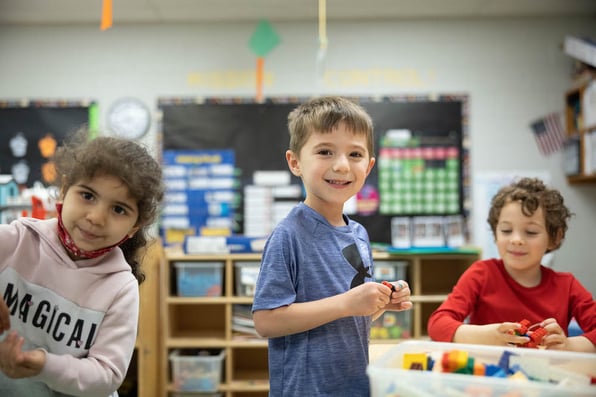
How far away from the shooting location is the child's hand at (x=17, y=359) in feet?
2.58

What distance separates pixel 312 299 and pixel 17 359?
542 mm

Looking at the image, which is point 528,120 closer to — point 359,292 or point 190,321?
point 190,321

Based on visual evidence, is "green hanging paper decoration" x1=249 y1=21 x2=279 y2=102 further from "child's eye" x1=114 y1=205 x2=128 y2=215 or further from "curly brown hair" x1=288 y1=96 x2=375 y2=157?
"child's eye" x1=114 y1=205 x2=128 y2=215

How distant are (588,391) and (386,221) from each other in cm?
289

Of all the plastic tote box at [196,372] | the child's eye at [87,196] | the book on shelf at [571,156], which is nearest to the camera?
the child's eye at [87,196]

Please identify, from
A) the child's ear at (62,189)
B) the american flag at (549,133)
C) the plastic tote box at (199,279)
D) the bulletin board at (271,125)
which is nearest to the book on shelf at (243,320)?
the plastic tote box at (199,279)

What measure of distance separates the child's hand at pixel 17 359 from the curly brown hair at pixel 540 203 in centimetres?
121

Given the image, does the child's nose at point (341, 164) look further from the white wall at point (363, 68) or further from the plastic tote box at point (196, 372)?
the white wall at point (363, 68)

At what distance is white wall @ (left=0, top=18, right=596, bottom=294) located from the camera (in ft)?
12.0

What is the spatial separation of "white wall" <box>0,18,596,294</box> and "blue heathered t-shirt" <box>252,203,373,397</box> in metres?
2.66

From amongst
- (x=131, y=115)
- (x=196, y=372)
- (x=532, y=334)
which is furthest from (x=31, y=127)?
(x=532, y=334)

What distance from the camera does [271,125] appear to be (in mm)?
3648

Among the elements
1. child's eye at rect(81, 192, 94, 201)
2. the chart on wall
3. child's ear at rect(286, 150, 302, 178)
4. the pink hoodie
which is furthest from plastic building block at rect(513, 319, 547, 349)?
the chart on wall

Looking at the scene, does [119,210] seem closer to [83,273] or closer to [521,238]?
[83,273]
